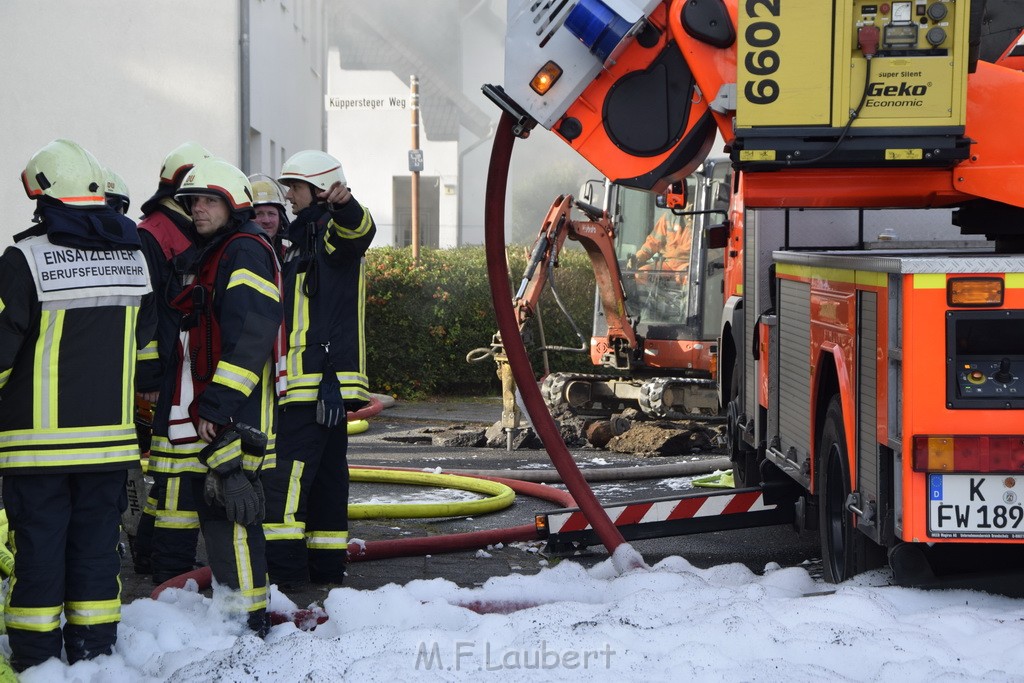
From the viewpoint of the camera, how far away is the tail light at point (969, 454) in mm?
4578

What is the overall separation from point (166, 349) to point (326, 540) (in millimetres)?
1295

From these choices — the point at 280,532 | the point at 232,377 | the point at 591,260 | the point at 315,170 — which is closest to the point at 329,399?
the point at 280,532

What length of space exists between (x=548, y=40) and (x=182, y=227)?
2.33 m

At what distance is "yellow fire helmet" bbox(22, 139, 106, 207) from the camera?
476 cm

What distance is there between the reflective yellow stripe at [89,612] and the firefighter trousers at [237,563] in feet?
1.88

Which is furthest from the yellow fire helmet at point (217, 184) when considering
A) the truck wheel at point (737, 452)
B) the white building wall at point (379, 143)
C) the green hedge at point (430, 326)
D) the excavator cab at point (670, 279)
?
the white building wall at point (379, 143)

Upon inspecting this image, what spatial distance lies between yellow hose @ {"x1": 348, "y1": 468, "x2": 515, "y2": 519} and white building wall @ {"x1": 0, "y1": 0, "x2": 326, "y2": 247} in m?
4.58

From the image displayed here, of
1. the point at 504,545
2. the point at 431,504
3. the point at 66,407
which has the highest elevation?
the point at 66,407

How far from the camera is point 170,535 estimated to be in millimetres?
6312

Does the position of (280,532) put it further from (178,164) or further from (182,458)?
(178,164)

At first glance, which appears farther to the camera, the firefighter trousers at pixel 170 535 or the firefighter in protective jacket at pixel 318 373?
the firefighter in protective jacket at pixel 318 373

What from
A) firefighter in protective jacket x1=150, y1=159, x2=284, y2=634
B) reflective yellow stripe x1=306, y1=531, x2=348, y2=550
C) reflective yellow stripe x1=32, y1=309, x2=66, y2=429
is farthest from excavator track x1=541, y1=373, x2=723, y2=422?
reflective yellow stripe x1=32, y1=309, x2=66, y2=429

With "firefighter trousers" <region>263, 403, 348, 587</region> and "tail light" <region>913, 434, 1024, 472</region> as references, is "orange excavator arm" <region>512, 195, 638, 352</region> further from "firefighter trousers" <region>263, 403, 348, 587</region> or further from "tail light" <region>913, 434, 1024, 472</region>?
"tail light" <region>913, 434, 1024, 472</region>

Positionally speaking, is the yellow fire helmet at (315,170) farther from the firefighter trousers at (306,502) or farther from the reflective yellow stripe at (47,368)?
the reflective yellow stripe at (47,368)
